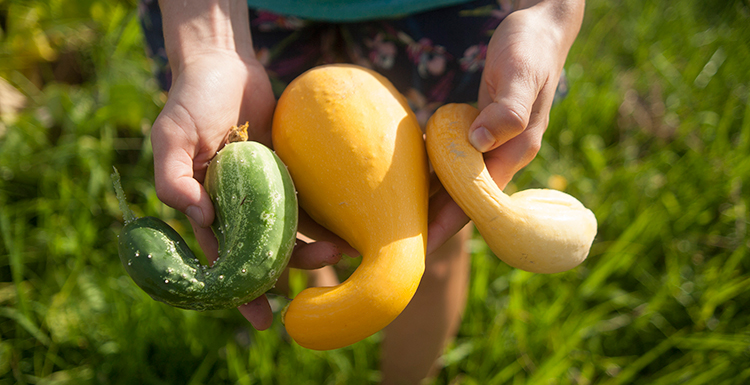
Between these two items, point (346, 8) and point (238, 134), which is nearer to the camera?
point (238, 134)

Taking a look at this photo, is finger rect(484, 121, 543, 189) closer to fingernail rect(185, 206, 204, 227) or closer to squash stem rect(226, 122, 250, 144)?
squash stem rect(226, 122, 250, 144)

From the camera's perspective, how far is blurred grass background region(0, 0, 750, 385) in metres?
2.45

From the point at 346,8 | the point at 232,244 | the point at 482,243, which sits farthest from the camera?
the point at 482,243

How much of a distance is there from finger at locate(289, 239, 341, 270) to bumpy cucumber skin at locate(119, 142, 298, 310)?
4.3 inches

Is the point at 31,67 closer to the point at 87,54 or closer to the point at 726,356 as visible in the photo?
the point at 87,54

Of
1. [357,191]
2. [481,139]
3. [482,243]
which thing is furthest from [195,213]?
[482,243]

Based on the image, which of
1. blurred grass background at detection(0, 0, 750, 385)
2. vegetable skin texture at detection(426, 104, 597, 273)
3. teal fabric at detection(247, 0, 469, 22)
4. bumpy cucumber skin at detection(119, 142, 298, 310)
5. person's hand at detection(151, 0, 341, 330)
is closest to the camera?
bumpy cucumber skin at detection(119, 142, 298, 310)

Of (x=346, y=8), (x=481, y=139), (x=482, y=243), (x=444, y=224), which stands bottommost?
(x=482, y=243)

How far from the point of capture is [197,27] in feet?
5.83

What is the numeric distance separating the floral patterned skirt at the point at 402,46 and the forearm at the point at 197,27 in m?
0.23

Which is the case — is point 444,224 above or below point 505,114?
below

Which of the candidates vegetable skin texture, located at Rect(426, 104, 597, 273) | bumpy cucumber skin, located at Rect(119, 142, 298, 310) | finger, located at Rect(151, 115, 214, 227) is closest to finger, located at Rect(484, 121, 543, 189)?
vegetable skin texture, located at Rect(426, 104, 597, 273)

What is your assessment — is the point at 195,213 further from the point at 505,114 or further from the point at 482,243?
the point at 482,243

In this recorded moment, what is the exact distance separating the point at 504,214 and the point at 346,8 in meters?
1.01
